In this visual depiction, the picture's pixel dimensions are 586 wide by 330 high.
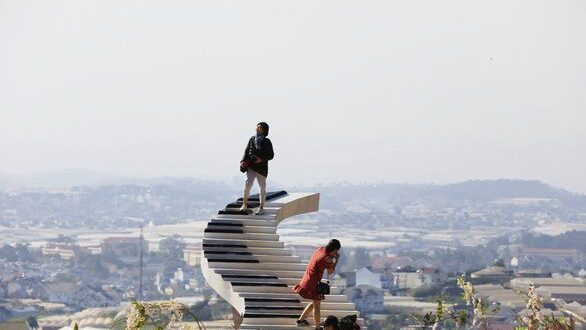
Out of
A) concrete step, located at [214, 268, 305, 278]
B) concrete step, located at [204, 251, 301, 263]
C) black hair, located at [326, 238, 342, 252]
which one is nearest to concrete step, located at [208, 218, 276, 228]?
concrete step, located at [204, 251, 301, 263]

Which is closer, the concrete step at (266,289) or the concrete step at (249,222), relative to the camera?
the concrete step at (266,289)

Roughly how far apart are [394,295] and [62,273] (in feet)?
136

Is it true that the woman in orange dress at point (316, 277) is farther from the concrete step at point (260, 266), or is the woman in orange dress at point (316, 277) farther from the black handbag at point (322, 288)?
the concrete step at point (260, 266)

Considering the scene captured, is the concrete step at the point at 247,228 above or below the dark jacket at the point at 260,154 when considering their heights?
below

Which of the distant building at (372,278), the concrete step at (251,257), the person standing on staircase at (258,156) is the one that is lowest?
the distant building at (372,278)

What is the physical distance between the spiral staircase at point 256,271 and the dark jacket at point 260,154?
0.82 meters

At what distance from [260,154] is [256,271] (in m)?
1.91

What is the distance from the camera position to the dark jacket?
2328cm

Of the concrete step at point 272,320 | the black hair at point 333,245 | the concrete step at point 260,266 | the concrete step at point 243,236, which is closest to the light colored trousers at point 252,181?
the concrete step at point 243,236

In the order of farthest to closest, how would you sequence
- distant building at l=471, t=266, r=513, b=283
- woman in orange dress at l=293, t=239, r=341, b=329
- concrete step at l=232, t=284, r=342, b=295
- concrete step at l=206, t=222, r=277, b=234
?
distant building at l=471, t=266, r=513, b=283 < concrete step at l=206, t=222, r=277, b=234 < concrete step at l=232, t=284, r=342, b=295 < woman in orange dress at l=293, t=239, r=341, b=329

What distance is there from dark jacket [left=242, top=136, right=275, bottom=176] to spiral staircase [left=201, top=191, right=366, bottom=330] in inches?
32.3

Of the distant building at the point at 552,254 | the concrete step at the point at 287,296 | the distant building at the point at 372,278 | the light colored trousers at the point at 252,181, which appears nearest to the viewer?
the concrete step at the point at 287,296

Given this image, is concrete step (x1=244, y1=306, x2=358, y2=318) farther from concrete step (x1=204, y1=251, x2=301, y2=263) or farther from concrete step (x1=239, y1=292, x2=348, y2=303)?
concrete step (x1=204, y1=251, x2=301, y2=263)

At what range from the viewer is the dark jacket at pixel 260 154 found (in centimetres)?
2328
